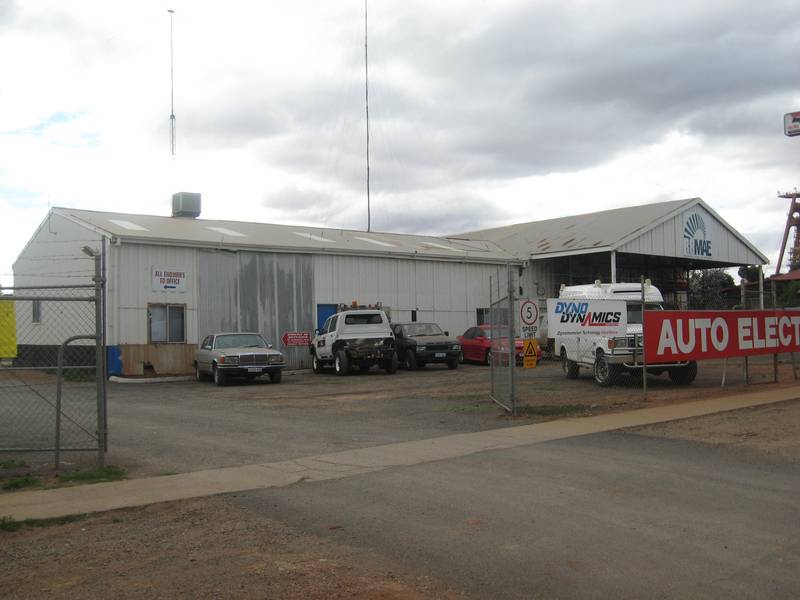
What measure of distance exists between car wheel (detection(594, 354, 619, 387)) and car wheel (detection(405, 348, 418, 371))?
8.83 meters

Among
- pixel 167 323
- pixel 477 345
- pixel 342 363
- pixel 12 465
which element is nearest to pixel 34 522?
pixel 12 465

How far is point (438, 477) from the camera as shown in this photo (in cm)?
880

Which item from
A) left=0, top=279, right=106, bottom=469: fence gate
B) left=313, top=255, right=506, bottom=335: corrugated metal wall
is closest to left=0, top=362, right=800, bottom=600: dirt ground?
left=0, top=279, right=106, bottom=469: fence gate

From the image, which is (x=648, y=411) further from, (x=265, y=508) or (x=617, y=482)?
(x=265, y=508)

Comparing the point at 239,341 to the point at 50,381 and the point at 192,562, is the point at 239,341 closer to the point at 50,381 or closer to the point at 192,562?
the point at 50,381

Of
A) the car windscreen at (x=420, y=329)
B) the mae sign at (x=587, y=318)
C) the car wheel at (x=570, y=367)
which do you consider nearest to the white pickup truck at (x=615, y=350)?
the car wheel at (x=570, y=367)

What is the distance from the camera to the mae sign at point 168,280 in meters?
25.3

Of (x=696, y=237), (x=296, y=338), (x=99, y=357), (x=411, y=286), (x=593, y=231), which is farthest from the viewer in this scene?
(x=696, y=237)

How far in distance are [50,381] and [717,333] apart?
1542cm

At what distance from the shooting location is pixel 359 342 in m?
24.6

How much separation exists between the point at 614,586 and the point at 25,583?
13.3ft

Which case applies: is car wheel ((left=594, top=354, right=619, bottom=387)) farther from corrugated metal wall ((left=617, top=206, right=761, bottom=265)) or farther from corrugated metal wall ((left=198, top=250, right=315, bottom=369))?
corrugated metal wall ((left=617, top=206, right=761, bottom=265))

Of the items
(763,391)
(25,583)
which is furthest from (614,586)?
(763,391)

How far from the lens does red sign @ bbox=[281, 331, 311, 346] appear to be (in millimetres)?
28016
